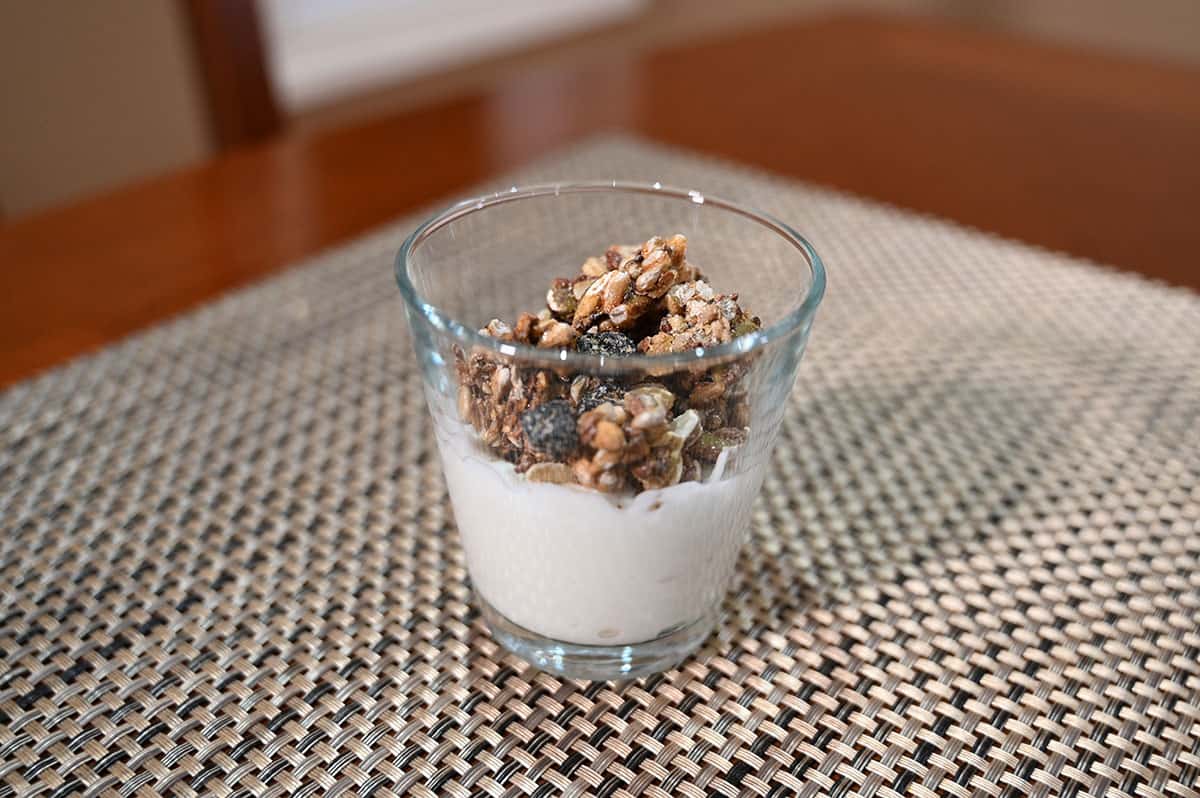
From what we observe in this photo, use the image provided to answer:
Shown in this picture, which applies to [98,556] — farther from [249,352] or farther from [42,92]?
[42,92]

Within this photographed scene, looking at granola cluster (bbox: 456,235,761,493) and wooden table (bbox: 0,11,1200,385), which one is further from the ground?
granola cluster (bbox: 456,235,761,493)

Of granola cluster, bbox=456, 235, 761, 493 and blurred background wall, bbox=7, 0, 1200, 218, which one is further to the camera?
blurred background wall, bbox=7, 0, 1200, 218

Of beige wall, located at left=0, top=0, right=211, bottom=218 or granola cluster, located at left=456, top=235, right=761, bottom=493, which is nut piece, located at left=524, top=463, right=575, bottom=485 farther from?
beige wall, located at left=0, top=0, right=211, bottom=218

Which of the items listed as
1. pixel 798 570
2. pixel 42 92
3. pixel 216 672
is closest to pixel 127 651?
pixel 216 672

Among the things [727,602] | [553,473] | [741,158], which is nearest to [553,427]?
[553,473]

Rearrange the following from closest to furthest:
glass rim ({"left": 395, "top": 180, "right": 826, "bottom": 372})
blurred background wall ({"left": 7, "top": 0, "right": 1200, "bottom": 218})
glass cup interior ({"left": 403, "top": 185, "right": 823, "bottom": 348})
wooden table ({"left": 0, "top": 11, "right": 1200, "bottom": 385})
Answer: glass rim ({"left": 395, "top": 180, "right": 826, "bottom": 372}), glass cup interior ({"left": 403, "top": 185, "right": 823, "bottom": 348}), wooden table ({"left": 0, "top": 11, "right": 1200, "bottom": 385}), blurred background wall ({"left": 7, "top": 0, "right": 1200, "bottom": 218})

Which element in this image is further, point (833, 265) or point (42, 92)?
point (42, 92)

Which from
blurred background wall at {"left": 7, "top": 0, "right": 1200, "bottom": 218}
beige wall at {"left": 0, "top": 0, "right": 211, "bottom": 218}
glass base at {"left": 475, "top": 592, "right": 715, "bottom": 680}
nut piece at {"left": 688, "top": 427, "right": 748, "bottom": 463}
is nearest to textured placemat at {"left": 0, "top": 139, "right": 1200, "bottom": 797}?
glass base at {"left": 475, "top": 592, "right": 715, "bottom": 680}

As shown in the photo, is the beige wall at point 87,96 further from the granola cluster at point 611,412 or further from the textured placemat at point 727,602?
the granola cluster at point 611,412

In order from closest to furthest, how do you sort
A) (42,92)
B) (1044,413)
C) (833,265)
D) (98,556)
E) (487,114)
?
(98,556) → (1044,413) → (833,265) → (487,114) → (42,92)
